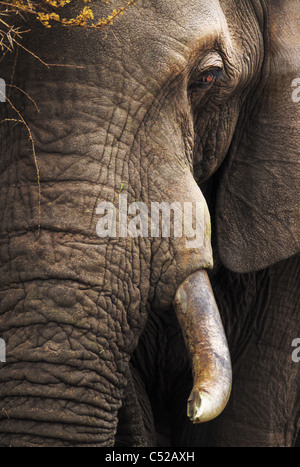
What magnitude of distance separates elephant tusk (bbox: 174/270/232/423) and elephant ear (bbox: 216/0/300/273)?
680 mm

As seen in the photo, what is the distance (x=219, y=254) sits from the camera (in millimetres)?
3350

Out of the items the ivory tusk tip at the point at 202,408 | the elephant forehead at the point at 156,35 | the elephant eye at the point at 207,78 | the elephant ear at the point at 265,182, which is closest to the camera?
the ivory tusk tip at the point at 202,408

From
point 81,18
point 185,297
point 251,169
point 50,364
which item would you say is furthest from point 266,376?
point 81,18

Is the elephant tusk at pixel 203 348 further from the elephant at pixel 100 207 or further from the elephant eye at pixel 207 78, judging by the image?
the elephant eye at pixel 207 78

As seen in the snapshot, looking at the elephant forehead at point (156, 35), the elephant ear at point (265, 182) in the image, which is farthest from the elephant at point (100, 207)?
the elephant ear at point (265, 182)

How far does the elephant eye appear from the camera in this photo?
9.47 ft

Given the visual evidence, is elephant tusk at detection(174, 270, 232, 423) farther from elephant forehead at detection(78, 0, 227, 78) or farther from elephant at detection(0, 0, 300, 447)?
elephant forehead at detection(78, 0, 227, 78)

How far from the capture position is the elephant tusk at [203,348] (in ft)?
7.86

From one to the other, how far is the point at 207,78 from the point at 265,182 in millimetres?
579

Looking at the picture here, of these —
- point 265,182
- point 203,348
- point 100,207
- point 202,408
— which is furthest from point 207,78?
point 202,408

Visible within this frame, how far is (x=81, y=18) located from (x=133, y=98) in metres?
0.29

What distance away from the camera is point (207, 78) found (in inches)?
115

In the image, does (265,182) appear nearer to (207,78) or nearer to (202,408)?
(207,78)

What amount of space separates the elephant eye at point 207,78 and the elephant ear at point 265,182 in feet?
→ 1.18
